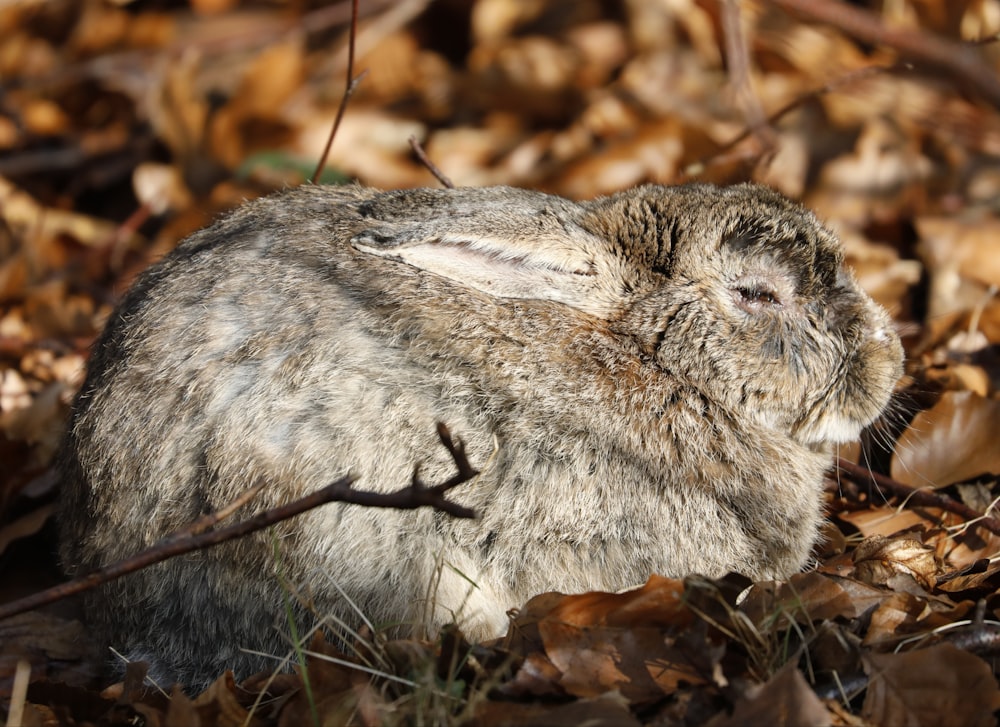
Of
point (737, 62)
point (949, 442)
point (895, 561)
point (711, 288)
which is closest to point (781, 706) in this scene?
point (895, 561)

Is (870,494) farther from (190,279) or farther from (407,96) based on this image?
(407,96)

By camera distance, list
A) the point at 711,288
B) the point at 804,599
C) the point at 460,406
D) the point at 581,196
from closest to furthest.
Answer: the point at 804,599, the point at 460,406, the point at 711,288, the point at 581,196

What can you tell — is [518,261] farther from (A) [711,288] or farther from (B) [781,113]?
(B) [781,113]

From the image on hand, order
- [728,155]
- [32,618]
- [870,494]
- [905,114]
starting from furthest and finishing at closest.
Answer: [905,114]
[728,155]
[870,494]
[32,618]

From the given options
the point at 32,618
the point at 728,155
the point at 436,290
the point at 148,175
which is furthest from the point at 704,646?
the point at 148,175

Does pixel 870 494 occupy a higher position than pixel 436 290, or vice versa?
pixel 436 290

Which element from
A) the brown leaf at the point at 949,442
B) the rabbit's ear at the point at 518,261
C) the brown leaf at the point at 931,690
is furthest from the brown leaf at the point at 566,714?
the brown leaf at the point at 949,442

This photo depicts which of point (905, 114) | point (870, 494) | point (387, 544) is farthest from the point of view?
point (905, 114)
